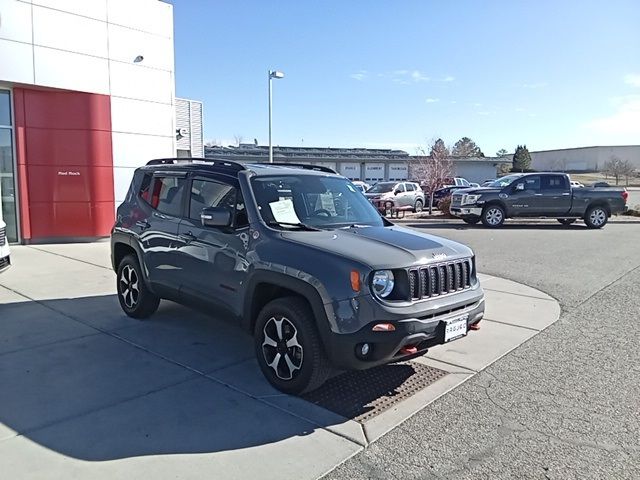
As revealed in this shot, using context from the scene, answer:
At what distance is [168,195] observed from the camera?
229 inches

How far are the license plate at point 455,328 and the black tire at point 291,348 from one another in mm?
976

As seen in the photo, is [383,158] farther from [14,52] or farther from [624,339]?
[624,339]

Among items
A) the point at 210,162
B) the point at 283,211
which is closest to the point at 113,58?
the point at 210,162

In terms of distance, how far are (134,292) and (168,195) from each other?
134cm

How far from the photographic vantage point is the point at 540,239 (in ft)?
49.2

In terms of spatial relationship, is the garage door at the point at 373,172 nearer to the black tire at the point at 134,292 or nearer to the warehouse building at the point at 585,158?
the black tire at the point at 134,292

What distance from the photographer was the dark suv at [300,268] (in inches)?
150

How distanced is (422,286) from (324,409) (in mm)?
1230

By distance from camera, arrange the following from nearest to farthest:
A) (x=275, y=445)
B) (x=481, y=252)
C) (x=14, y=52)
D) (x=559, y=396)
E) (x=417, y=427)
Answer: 1. (x=275, y=445)
2. (x=417, y=427)
3. (x=559, y=396)
4. (x=14, y=52)
5. (x=481, y=252)

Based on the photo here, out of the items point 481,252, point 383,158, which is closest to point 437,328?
point 481,252

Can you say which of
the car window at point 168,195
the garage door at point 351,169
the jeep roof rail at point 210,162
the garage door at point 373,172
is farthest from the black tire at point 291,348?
the garage door at point 373,172

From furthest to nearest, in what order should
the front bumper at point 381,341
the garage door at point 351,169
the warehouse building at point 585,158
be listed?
1. the warehouse building at point 585,158
2. the garage door at point 351,169
3. the front bumper at point 381,341

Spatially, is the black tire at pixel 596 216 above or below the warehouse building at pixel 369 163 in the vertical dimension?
below

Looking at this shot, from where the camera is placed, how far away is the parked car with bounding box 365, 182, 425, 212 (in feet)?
81.9
